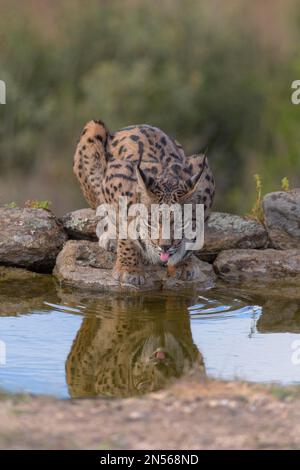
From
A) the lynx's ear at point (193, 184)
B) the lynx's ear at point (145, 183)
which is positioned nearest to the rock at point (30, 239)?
the lynx's ear at point (145, 183)

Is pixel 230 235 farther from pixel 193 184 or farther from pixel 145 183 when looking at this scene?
pixel 145 183

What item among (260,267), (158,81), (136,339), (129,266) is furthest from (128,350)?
(158,81)

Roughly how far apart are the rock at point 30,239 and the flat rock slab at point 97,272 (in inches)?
8.8

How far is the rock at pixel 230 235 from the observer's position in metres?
10.6

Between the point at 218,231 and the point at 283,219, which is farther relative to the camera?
the point at 283,219

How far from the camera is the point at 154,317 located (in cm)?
888

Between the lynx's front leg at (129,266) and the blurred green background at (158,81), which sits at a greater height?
the blurred green background at (158,81)

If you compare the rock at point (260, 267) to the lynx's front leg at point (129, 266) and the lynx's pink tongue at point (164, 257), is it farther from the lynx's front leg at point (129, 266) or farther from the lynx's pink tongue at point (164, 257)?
the lynx's pink tongue at point (164, 257)

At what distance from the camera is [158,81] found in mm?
24234

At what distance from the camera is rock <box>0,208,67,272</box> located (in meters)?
10.3

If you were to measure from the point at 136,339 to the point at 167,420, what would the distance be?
2.41 m

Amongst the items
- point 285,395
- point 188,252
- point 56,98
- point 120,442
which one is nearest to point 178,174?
point 188,252

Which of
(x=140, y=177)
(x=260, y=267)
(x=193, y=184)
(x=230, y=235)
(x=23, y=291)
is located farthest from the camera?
(x=230, y=235)
